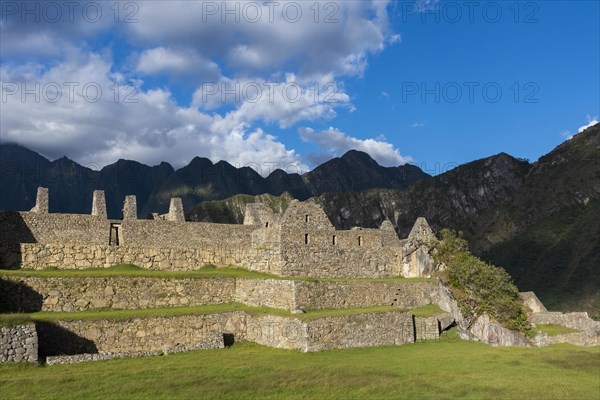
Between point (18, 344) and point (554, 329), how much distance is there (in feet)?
99.1

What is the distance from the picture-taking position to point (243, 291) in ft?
91.6

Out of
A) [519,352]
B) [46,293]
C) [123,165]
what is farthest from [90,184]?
[519,352]

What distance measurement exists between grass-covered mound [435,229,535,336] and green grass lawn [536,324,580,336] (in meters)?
3.25

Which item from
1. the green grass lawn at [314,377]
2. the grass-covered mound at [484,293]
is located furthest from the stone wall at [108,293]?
the grass-covered mound at [484,293]

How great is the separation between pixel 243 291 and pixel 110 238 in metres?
9.05

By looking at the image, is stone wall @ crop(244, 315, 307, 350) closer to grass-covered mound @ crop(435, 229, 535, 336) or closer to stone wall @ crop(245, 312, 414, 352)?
stone wall @ crop(245, 312, 414, 352)

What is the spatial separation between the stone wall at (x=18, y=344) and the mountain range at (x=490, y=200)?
58.9m

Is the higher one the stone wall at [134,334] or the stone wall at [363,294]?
the stone wall at [363,294]

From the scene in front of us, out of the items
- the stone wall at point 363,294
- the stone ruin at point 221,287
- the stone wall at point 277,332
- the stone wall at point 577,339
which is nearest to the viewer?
the stone ruin at point 221,287

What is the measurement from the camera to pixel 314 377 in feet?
56.5

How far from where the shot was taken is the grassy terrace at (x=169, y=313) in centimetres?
2129

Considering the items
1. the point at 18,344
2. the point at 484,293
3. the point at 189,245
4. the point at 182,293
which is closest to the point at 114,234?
the point at 189,245

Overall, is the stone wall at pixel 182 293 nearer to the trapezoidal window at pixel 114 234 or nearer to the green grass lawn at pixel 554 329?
the trapezoidal window at pixel 114 234

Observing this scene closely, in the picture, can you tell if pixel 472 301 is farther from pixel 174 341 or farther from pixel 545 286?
pixel 545 286
